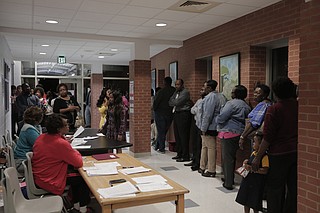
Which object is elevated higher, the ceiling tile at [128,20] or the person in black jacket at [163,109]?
the ceiling tile at [128,20]

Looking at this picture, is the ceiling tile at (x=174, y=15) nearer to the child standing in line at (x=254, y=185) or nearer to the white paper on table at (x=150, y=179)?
the child standing in line at (x=254, y=185)

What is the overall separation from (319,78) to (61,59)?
8.71m

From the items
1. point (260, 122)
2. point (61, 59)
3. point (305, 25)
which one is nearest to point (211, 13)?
point (260, 122)

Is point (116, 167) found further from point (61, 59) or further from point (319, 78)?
point (61, 59)

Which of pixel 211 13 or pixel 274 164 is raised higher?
pixel 211 13

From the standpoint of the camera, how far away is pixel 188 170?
5582 millimetres

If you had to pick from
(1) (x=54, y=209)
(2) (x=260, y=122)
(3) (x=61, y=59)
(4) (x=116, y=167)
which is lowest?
(1) (x=54, y=209)

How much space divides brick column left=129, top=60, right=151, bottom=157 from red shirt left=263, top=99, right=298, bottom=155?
168 inches

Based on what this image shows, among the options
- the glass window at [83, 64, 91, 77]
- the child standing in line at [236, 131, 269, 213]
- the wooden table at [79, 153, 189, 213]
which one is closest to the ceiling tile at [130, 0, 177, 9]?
the child standing in line at [236, 131, 269, 213]

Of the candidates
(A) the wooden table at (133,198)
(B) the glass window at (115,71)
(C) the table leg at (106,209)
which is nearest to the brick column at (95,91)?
(B) the glass window at (115,71)

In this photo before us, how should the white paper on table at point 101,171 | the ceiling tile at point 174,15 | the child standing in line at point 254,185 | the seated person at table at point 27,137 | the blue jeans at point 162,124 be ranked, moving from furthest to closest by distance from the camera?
1. the blue jeans at point 162,124
2. the ceiling tile at point 174,15
3. the seated person at table at point 27,137
4. the child standing in line at point 254,185
5. the white paper on table at point 101,171

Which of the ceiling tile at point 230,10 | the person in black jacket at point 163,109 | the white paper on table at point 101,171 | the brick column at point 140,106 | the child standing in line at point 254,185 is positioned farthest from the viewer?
the person in black jacket at point 163,109

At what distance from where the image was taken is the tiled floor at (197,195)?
3.70 meters

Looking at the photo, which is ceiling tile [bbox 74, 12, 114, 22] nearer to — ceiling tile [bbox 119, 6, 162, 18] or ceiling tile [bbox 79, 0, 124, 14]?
ceiling tile [bbox 79, 0, 124, 14]
